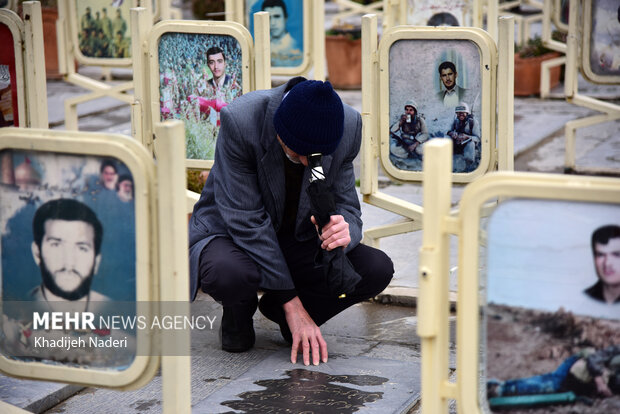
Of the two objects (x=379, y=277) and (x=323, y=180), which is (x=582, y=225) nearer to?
(x=323, y=180)

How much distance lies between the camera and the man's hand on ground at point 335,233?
3355 mm

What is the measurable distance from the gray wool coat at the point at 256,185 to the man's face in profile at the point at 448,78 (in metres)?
0.94

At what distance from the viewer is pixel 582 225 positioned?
7.18 feet

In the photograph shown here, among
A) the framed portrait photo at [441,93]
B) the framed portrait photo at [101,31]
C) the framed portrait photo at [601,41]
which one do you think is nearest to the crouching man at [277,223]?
the framed portrait photo at [441,93]

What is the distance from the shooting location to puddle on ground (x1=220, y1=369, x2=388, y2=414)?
3.23 meters

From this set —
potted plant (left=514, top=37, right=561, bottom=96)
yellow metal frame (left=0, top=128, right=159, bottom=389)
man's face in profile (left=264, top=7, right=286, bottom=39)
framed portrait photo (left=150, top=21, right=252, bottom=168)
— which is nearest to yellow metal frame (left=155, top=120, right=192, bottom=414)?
yellow metal frame (left=0, top=128, right=159, bottom=389)

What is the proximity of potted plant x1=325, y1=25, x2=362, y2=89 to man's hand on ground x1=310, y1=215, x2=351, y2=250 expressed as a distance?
7.09 m

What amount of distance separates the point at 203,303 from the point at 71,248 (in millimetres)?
1870

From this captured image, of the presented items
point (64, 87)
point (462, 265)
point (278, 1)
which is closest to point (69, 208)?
point (462, 265)

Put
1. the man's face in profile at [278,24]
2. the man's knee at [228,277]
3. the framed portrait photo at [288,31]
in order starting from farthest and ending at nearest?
the man's face in profile at [278,24] < the framed portrait photo at [288,31] < the man's knee at [228,277]

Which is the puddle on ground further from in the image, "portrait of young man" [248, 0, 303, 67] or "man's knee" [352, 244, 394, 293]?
"portrait of young man" [248, 0, 303, 67]

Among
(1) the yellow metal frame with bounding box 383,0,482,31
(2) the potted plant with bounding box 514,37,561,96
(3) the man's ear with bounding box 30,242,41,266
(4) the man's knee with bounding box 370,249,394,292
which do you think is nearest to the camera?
(3) the man's ear with bounding box 30,242,41,266

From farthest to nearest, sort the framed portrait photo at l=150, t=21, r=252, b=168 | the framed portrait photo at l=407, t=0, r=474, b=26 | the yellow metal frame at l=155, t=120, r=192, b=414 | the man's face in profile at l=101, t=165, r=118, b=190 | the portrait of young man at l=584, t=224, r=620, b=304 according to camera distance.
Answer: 1. the framed portrait photo at l=407, t=0, r=474, b=26
2. the framed portrait photo at l=150, t=21, r=252, b=168
3. the man's face in profile at l=101, t=165, r=118, b=190
4. the yellow metal frame at l=155, t=120, r=192, b=414
5. the portrait of young man at l=584, t=224, r=620, b=304

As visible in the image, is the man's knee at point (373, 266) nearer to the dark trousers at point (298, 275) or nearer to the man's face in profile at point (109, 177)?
the dark trousers at point (298, 275)
